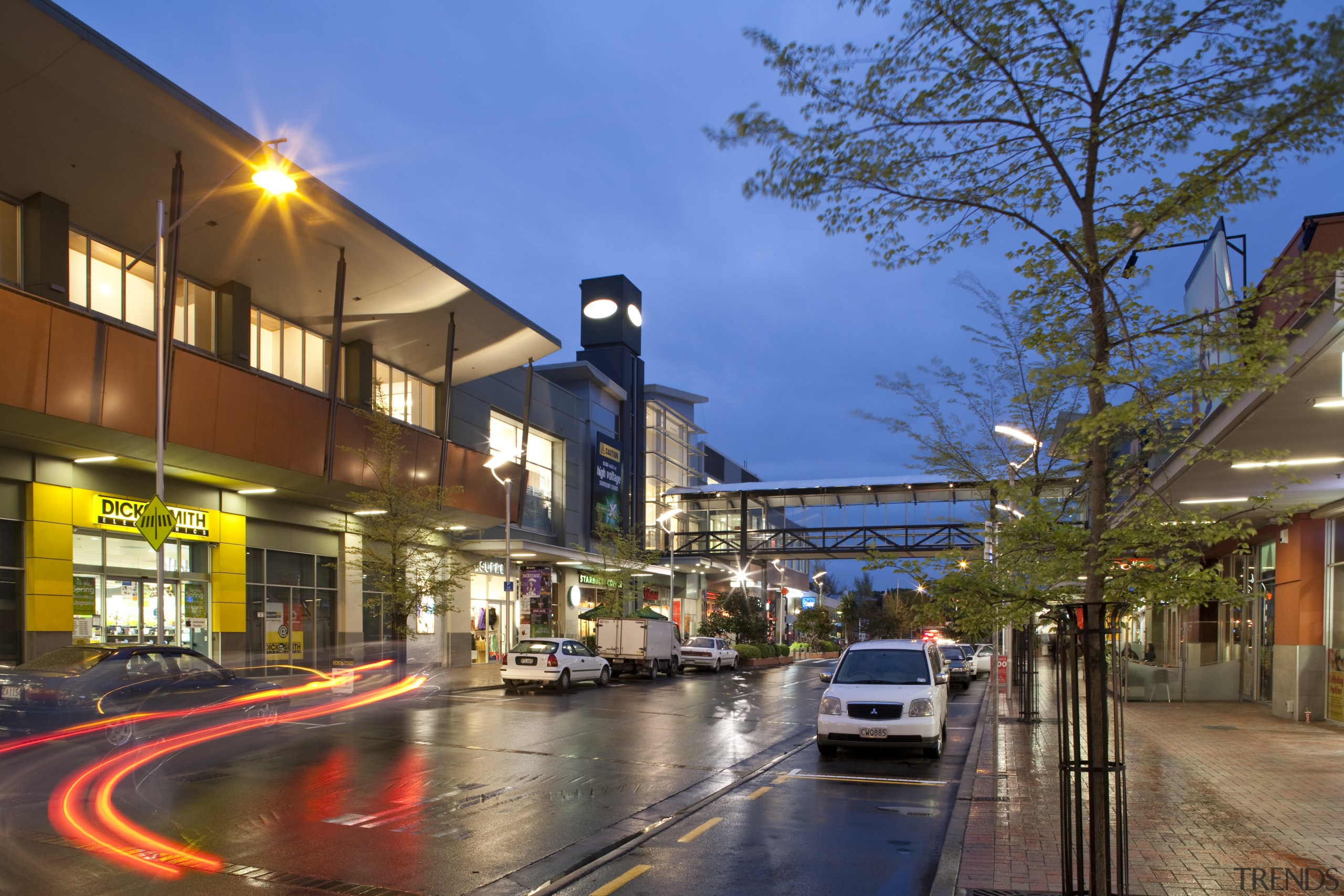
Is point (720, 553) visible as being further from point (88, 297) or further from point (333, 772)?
point (333, 772)

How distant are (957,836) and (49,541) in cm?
2072

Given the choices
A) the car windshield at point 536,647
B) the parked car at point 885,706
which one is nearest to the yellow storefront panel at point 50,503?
the car windshield at point 536,647

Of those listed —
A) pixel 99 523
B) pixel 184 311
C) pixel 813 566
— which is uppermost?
pixel 184 311

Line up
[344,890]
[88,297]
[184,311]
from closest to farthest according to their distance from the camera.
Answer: [344,890]
[88,297]
[184,311]

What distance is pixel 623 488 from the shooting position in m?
54.3

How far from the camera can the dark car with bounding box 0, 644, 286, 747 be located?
45.3 feet

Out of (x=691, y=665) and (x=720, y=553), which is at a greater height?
(x=720, y=553)

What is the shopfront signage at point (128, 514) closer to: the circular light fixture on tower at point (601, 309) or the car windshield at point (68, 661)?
the car windshield at point (68, 661)

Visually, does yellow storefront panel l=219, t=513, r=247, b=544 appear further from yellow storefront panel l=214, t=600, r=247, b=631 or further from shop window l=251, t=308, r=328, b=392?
shop window l=251, t=308, r=328, b=392

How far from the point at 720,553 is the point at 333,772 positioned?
46.0m

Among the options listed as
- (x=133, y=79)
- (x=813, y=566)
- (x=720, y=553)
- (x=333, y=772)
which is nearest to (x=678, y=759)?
(x=333, y=772)

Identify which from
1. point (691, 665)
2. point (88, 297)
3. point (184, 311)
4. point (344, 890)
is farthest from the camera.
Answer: point (691, 665)

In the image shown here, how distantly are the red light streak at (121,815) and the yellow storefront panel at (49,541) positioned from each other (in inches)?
325

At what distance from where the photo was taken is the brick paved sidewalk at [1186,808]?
25.0 ft
